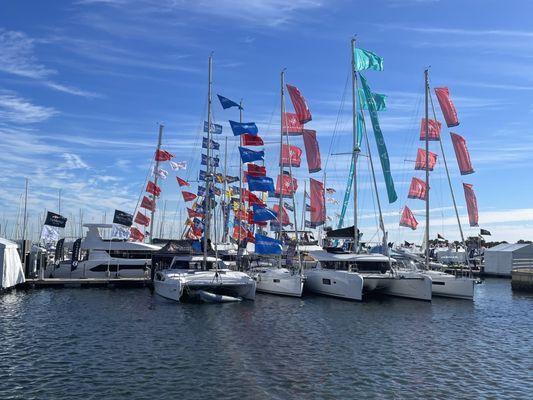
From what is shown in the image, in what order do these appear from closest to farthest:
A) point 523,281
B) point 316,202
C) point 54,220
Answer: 1. point 54,220
2. point 316,202
3. point 523,281

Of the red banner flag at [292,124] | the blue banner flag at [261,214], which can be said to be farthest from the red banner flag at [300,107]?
the blue banner flag at [261,214]

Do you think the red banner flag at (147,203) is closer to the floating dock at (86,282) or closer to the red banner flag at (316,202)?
the floating dock at (86,282)

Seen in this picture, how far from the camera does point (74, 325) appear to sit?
2908 cm

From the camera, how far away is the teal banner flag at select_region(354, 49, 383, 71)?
48750mm

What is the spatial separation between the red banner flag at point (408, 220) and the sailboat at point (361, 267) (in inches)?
293

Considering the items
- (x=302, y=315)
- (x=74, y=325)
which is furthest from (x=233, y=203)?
(x=74, y=325)

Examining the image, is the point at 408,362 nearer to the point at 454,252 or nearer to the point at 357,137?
the point at 357,137

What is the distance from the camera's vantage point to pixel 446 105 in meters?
49.7

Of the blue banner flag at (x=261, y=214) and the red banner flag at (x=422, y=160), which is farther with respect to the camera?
the red banner flag at (x=422, y=160)

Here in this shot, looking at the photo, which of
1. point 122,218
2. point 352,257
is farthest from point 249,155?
point 122,218

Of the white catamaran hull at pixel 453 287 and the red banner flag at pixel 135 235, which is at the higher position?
the red banner flag at pixel 135 235

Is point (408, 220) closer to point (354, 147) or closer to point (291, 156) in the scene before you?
point (354, 147)

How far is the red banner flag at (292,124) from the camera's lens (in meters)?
50.1

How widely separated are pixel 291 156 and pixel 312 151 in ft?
14.2
